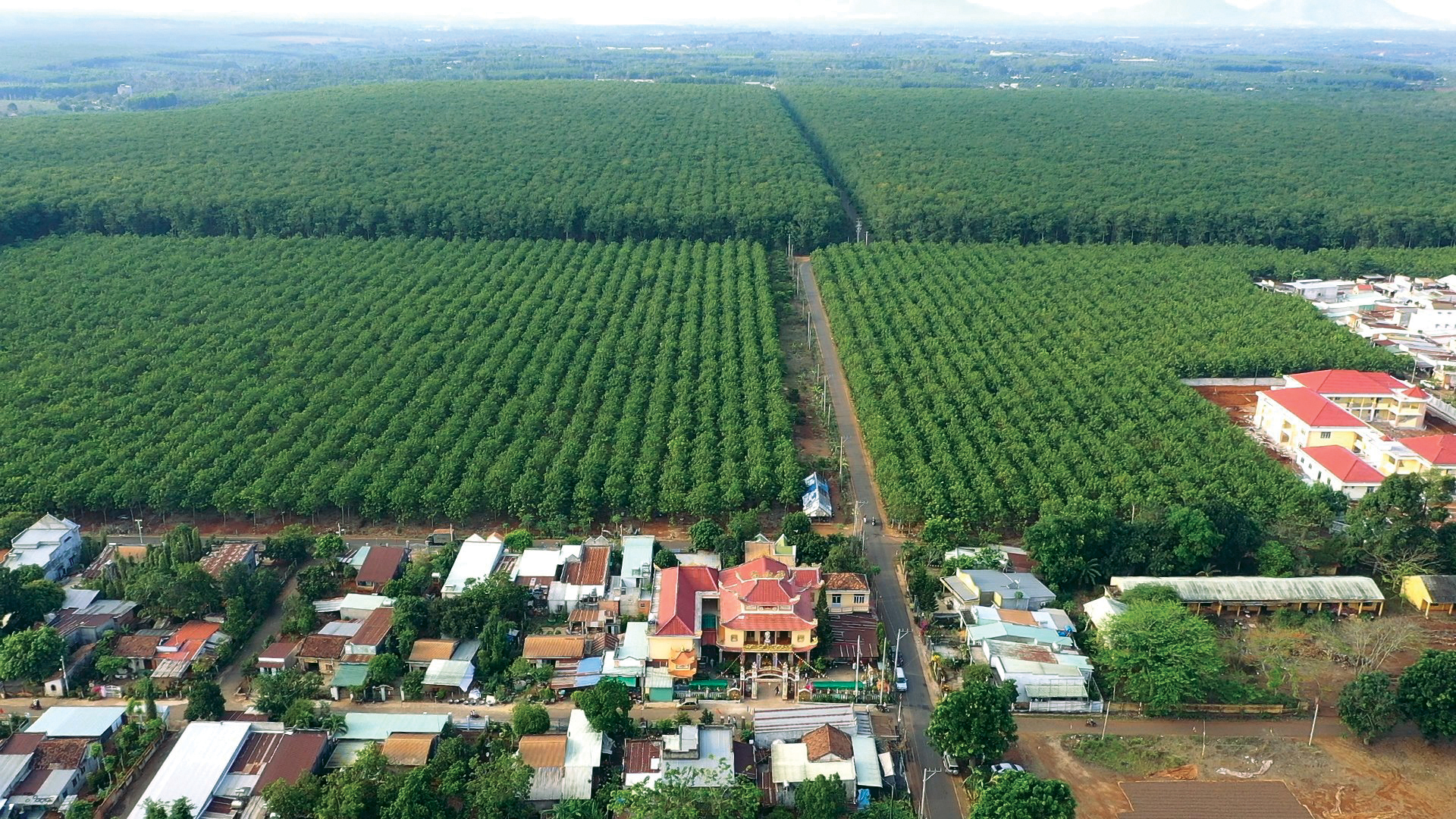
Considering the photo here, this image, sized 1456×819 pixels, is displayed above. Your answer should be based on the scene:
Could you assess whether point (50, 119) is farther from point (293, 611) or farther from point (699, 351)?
point (293, 611)

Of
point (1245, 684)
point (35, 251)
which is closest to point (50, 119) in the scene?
point (35, 251)

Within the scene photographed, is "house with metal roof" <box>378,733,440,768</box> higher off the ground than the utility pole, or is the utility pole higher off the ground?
"house with metal roof" <box>378,733,440,768</box>

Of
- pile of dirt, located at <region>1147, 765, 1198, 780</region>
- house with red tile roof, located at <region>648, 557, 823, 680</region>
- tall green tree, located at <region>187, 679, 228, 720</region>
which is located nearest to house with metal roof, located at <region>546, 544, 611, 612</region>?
house with red tile roof, located at <region>648, 557, 823, 680</region>

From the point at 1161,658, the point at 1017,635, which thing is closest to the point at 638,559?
the point at 1017,635

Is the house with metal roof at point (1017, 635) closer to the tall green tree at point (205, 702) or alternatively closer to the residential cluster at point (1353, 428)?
the residential cluster at point (1353, 428)

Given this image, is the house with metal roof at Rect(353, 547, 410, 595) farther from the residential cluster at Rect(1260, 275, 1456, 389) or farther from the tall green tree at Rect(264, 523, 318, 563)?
the residential cluster at Rect(1260, 275, 1456, 389)

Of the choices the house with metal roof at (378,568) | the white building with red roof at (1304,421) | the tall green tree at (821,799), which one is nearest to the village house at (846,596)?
the tall green tree at (821,799)
